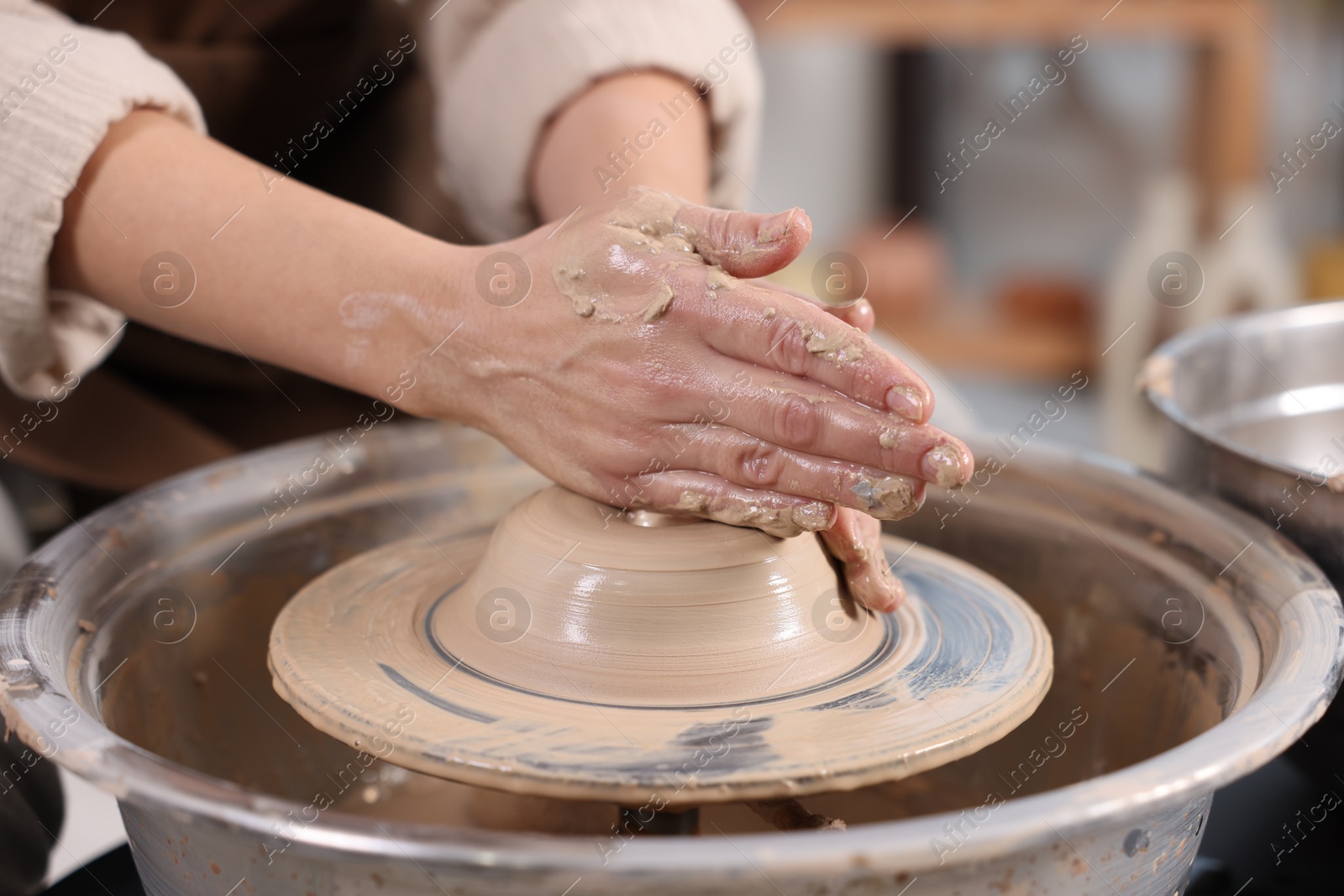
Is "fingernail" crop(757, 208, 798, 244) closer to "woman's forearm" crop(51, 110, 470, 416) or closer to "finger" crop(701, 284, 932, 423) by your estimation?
"finger" crop(701, 284, 932, 423)

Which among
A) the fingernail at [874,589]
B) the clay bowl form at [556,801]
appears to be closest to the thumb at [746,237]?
the fingernail at [874,589]

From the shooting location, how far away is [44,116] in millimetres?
882

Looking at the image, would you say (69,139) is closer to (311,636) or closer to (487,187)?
(311,636)

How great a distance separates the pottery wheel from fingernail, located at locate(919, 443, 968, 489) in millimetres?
150

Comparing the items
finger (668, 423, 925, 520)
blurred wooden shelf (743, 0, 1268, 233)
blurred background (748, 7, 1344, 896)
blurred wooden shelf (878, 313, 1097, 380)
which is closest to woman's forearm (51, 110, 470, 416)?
finger (668, 423, 925, 520)

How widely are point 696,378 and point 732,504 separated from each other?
0.29ft

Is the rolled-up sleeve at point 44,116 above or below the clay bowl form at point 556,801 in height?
above

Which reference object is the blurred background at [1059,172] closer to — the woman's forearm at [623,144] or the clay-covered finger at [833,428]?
the woman's forearm at [623,144]

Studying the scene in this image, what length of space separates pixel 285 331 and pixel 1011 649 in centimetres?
59

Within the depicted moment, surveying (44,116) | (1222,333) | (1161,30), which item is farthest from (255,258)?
(1161,30)

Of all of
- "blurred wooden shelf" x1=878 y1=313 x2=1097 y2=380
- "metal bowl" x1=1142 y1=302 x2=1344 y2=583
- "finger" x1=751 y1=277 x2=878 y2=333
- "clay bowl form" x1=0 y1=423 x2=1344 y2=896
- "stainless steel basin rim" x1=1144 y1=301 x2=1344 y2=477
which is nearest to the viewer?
"clay bowl form" x1=0 y1=423 x2=1344 y2=896

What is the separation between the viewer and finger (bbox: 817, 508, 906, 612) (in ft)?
2.79

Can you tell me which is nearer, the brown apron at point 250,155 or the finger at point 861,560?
the finger at point 861,560

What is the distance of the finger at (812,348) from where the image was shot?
0.72 metres
